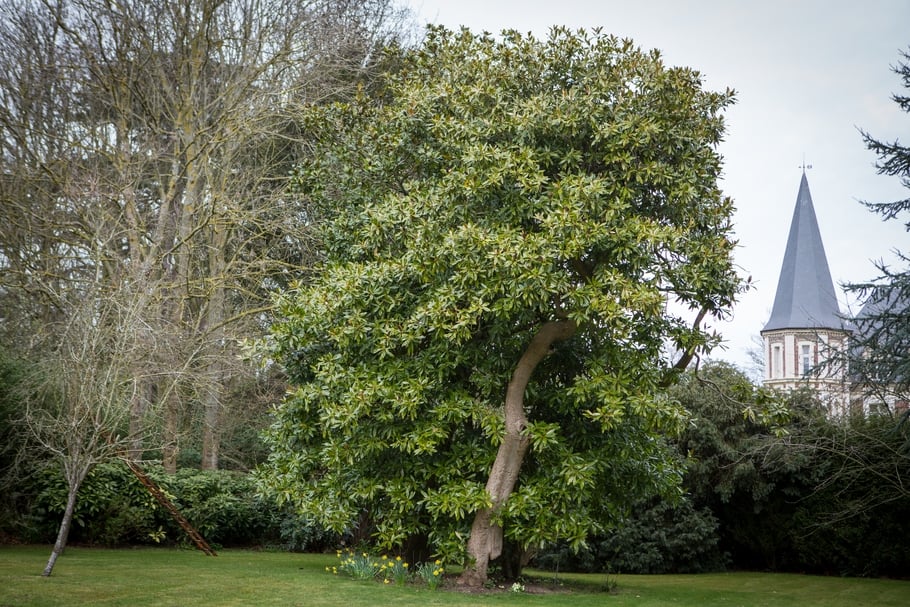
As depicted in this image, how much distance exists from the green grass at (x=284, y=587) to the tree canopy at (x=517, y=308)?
3.58 ft

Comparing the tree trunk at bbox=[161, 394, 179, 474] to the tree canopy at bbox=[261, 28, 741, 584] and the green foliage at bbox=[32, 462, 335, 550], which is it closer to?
the green foliage at bbox=[32, 462, 335, 550]

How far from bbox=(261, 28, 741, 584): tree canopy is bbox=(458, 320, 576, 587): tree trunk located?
0.03 m

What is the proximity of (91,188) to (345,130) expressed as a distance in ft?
16.6

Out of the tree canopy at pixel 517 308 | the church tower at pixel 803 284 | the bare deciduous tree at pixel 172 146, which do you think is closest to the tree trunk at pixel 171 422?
the bare deciduous tree at pixel 172 146

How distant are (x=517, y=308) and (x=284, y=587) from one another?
15.7 ft

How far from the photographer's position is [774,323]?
58.9 m

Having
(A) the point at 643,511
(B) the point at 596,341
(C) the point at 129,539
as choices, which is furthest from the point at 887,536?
(C) the point at 129,539

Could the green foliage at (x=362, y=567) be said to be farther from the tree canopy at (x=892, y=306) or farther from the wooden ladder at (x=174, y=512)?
the tree canopy at (x=892, y=306)

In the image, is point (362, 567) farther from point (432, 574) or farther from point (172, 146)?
point (172, 146)

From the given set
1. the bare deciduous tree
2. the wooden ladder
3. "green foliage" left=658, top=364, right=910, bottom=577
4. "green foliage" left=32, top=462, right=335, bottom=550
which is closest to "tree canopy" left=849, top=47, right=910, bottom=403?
"green foliage" left=658, top=364, right=910, bottom=577

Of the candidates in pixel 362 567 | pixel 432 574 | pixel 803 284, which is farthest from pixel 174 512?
pixel 803 284

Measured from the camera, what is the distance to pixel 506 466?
11.7m

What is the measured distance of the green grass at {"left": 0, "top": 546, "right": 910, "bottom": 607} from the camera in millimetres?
9555

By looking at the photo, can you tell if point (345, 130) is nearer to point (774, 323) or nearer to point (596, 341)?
point (596, 341)
